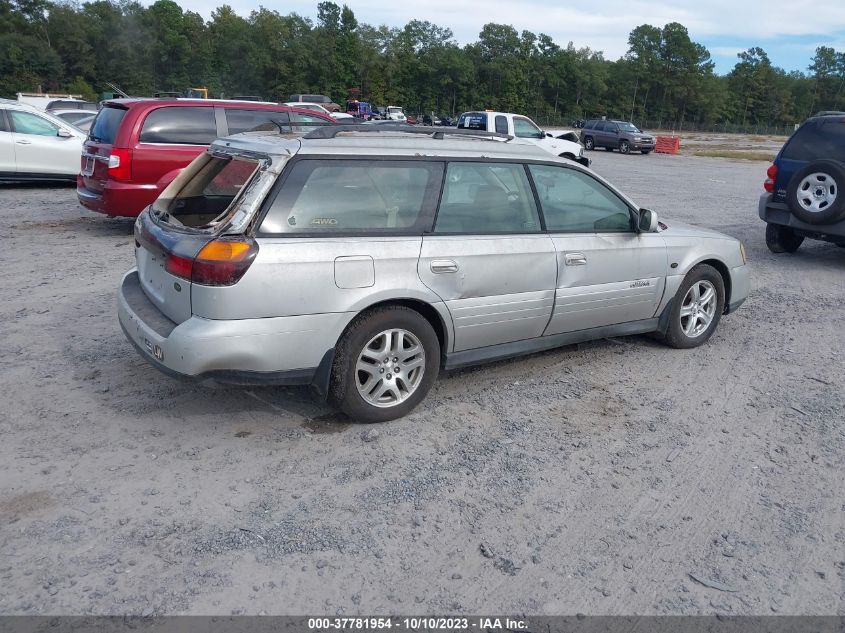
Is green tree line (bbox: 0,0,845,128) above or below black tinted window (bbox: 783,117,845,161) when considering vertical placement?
above

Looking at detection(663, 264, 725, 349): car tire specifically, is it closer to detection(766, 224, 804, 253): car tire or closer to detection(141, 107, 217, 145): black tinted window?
detection(766, 224, 804, 253): car tire

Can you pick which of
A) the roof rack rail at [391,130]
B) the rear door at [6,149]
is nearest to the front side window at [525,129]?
the rear door at [6,149]

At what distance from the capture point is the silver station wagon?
3.89m

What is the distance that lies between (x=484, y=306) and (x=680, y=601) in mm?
2165

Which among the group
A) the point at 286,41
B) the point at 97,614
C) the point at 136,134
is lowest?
the point at 97,614

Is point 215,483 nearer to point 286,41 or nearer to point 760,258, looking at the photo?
point 760,258

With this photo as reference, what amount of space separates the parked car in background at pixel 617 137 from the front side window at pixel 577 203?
34.0 meters

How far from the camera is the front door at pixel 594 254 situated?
5035 mm

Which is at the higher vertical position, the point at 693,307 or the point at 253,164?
the point at 253,164

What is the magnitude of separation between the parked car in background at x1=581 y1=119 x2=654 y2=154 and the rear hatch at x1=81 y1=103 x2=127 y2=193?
31808mm

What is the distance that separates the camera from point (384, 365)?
14.2 feet

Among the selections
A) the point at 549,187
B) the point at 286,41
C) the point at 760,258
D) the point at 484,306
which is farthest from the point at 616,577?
the point at 286,41

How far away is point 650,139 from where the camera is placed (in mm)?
37750

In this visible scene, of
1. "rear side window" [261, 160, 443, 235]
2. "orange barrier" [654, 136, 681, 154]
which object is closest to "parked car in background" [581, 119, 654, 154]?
"orange barrier" [654, 136, 681, 154]
